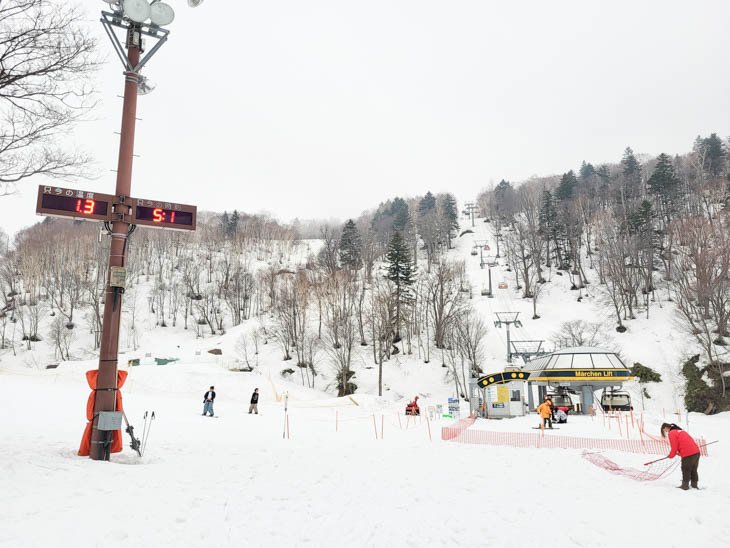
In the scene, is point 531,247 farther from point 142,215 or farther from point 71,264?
point 71,264

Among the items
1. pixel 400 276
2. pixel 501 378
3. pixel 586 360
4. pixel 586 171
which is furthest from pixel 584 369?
pixel 586 171

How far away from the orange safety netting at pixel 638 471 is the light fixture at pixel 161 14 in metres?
16.6

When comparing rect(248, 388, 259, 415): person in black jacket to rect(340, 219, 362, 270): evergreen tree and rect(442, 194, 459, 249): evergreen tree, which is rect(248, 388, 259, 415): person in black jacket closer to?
rect(340, 219, 362, 270): evergreen tree

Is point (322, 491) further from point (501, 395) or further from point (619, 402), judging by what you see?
point (619, 402)

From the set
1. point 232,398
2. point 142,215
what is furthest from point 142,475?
point 232,398

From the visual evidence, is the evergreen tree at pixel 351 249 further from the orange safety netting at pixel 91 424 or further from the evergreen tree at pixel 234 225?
the orange safety netting at pixel 91 424

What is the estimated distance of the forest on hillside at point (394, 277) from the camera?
4872cm

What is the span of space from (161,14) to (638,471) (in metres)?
17.1

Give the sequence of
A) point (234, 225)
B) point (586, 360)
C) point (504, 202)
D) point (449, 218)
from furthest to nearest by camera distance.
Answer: point (504, 202), point (234, 225), point (449, 218), point (586, 360)

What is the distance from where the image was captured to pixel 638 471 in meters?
11.4

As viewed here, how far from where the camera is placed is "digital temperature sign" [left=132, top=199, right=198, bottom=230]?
1121 cm

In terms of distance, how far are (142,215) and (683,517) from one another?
13.2 m

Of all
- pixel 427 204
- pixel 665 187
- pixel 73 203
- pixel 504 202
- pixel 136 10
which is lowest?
pixel 73 203

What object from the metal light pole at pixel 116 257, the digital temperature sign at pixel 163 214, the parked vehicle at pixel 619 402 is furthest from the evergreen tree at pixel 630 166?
the metal light pole at pixel 116 257
